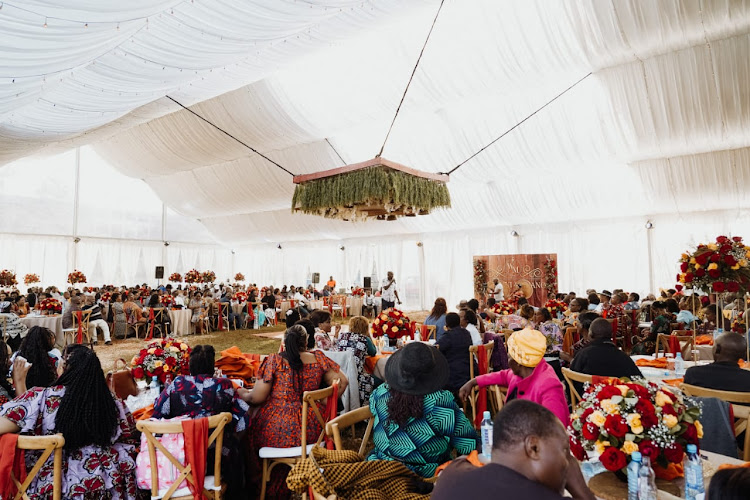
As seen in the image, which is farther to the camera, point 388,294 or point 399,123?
point 388,294

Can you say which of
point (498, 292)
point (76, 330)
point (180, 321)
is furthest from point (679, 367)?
point (180, 321)

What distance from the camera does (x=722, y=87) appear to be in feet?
26.6

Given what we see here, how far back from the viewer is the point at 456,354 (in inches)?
196

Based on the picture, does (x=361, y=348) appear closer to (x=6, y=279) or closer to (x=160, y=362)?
(x=160, y=362)

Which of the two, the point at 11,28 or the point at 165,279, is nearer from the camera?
the point at 11,28

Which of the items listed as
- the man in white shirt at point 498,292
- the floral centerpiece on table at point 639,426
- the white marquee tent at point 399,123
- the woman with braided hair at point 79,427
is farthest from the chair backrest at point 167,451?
the man in white shirt at point 498,292

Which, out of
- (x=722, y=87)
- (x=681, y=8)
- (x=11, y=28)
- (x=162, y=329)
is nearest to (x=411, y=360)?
(x=11, y=28)

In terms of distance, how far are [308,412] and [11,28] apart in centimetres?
317

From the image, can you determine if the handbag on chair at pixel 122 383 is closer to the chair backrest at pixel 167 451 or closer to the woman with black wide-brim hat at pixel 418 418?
the chair backrest at pixel 167 451

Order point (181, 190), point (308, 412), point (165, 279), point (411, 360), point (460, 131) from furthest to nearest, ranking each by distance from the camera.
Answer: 1. point (165, 279)
2. point (181, 190)
3. point (460, 131)
4. point (308, 412)
5. point (411, 360)

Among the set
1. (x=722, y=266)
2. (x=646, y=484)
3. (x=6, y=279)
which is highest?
(x=722, y=266)

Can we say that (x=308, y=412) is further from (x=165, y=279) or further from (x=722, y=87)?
(x=165, y=279)

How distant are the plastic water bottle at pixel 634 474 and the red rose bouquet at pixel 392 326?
3994 millimetres

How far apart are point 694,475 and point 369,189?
178 inches
